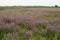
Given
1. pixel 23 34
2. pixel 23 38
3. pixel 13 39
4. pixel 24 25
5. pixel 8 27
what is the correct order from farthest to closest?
pixel 24 25 → pixel 8 27 → pixel 23 34 → pixel 23 38 → pixel 13 39

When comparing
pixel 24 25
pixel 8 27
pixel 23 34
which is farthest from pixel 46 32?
pixel 24 25

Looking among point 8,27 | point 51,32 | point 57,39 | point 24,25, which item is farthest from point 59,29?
point 24,25

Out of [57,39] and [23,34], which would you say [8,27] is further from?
[57,39]

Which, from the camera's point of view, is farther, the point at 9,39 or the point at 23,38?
the point at 23,38

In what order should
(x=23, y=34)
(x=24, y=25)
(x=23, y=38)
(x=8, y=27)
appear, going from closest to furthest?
1. (x=23, y=38)
2. (x=23, y=34)
3. (x=8, y=27)
4. (x=24, y=25)

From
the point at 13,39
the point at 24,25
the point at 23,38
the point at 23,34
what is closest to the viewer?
the point at 13,39

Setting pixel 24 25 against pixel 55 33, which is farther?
pixel 24 25

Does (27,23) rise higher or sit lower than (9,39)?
lower

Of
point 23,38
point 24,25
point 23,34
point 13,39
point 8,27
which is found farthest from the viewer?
point 24,25

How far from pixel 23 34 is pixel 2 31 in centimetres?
116

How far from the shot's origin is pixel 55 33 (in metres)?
11.3

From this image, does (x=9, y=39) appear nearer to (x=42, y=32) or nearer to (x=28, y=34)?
(x=28, y=34)

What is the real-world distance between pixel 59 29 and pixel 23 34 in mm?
1687

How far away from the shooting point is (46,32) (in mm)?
11562
